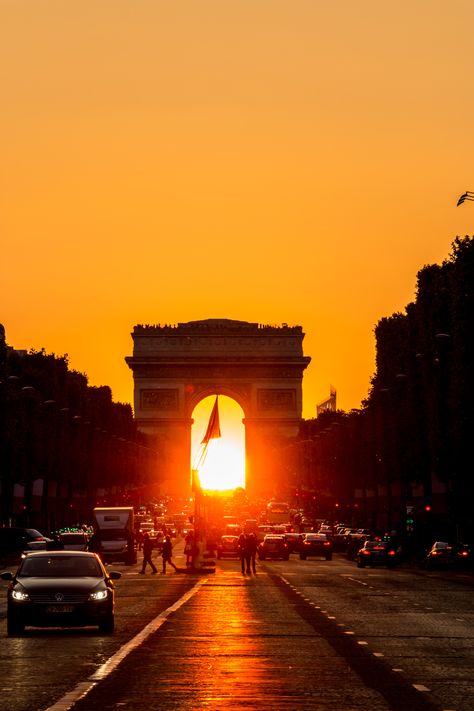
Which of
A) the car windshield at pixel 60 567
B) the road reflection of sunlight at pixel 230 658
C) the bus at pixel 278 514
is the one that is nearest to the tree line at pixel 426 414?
the bus at pixel 278 514

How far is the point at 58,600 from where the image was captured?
2866 centimetres

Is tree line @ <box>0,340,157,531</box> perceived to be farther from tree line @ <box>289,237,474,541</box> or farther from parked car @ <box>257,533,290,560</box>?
tree line @ <box>289,237,474,541</box>

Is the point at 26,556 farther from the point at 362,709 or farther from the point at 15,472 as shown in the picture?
the point at 15,472

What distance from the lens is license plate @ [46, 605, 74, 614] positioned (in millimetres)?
28641

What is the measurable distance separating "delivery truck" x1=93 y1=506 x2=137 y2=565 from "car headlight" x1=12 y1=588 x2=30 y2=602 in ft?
208

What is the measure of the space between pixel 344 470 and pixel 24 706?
5346 inches

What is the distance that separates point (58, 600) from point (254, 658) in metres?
5.64

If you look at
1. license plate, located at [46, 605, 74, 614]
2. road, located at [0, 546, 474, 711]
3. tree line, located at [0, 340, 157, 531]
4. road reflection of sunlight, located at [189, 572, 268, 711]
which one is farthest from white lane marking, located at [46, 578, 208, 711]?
tree line, located at [0, 340, 157, 531]

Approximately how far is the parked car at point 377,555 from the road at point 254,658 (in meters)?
38.8

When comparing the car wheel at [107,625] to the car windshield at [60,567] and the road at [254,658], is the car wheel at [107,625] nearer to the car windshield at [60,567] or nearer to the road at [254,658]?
the road at [254,658]

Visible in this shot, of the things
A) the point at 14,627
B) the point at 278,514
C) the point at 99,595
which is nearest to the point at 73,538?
the point at 14,627

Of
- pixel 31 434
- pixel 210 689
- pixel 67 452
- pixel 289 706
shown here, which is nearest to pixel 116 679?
pixel 210 689

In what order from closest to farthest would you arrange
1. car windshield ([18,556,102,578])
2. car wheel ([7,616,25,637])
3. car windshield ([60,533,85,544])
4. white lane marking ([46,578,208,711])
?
white lane marking ([46,578,208,711])
car wheel ([7,616,25,637])
car windshield ([18,556,102,578])
car windshield ([60,533,85,544])

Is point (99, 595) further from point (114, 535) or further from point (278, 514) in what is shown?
point (278, 514)
